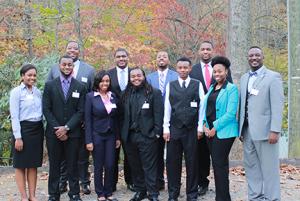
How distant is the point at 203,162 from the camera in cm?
699

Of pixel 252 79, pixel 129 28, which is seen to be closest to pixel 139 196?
pixel 252 79

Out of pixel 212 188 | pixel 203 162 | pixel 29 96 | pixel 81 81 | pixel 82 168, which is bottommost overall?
A: pixel 212 188

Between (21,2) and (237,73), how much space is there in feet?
28.6

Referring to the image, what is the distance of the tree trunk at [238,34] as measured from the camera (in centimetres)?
930

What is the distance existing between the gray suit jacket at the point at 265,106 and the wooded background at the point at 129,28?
7.23 m

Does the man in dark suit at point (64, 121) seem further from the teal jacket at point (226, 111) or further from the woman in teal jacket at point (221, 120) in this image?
the teal jacket at point (226, 111)

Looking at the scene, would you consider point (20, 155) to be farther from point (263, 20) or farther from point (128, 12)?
point (263, 20)

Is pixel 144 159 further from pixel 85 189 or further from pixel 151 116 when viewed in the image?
pixel 85 189

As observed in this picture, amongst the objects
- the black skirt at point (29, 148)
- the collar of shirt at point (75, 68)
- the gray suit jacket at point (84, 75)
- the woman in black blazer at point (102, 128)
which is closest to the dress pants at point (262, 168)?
the woman in black blazer at point (102, 128)

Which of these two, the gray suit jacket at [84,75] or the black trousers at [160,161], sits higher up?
the gray suit jacket at [84,75]

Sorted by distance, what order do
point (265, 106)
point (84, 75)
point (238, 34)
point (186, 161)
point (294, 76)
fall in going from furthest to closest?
point (294, 76), point (238, 34), point (84, 75), point (186, 161), point (265, 106)

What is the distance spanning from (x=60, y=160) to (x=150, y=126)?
138cm

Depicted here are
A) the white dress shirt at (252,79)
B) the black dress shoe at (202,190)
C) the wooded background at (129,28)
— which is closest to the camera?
the white dress shirt at (252,79)

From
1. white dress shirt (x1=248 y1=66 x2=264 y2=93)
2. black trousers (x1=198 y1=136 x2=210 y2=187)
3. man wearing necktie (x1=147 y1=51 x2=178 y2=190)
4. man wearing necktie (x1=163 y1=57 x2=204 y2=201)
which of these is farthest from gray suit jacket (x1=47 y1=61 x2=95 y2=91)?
white dress shirt (x1=248 y1=66 x2=264 y2=93)
